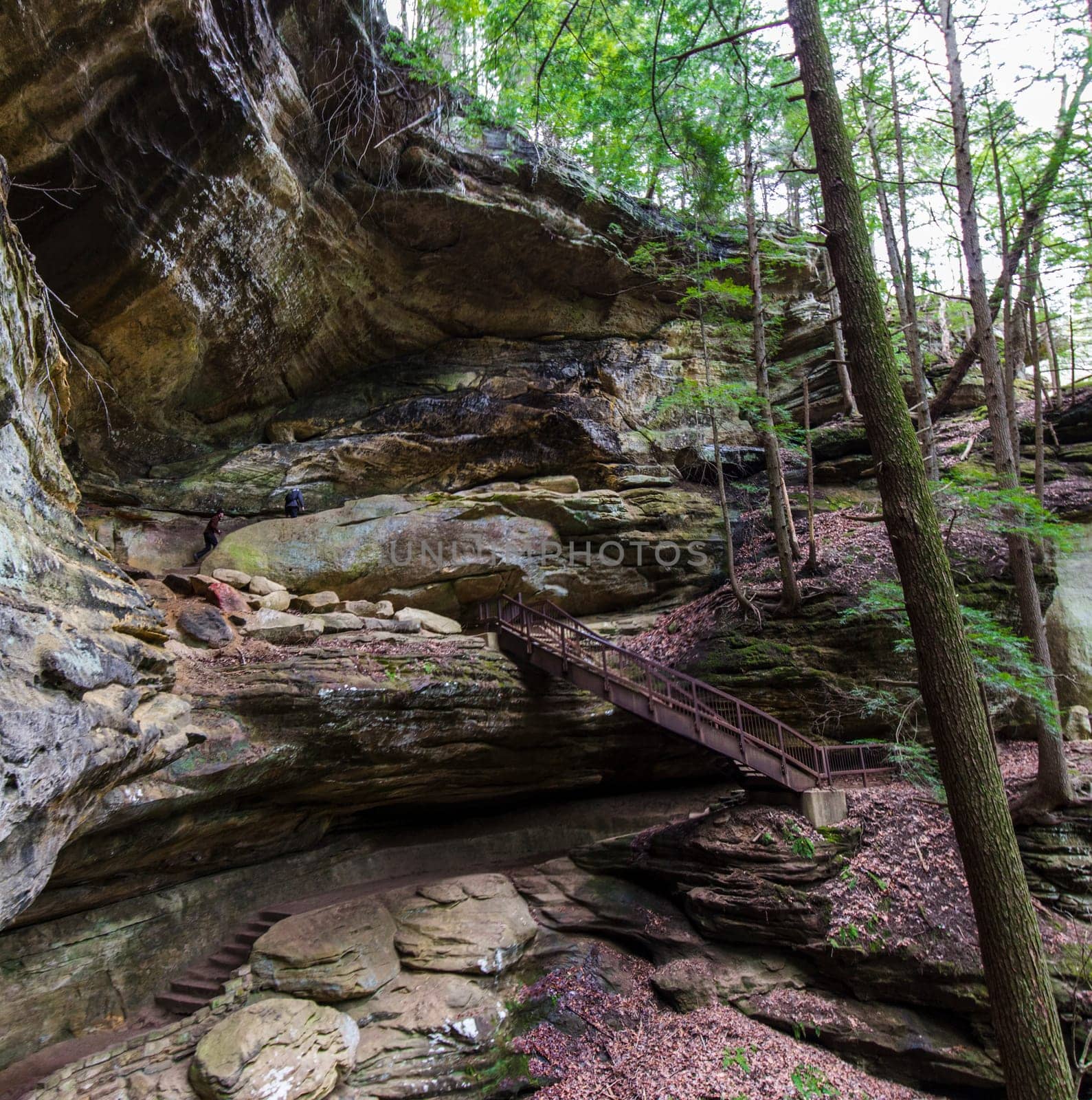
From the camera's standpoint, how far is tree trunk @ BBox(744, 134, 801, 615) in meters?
11.9

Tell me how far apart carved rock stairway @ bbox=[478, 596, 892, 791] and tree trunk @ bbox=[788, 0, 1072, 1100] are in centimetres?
481

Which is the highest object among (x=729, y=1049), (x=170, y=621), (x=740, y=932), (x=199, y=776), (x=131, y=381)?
(x=131, y=381)

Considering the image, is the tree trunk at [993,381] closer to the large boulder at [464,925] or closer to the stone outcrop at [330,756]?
the stone outcrop at [330,756]

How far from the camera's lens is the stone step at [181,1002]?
798cm

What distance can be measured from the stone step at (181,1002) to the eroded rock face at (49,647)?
140 inches

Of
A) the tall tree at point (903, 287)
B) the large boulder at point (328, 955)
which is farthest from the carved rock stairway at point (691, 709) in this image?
the tall tree at point (903, 287)

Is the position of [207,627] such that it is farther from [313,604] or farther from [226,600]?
[313,604]

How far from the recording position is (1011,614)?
38.2ft

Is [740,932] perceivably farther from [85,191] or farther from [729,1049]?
[85,191]

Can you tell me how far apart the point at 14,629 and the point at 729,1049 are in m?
8.40

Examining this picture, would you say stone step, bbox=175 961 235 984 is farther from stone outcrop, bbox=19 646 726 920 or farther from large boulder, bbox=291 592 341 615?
large boulder, bbox=291 592 341 615

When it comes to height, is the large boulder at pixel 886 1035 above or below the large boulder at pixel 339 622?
below

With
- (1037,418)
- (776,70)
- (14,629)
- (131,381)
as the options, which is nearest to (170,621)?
(14,629)

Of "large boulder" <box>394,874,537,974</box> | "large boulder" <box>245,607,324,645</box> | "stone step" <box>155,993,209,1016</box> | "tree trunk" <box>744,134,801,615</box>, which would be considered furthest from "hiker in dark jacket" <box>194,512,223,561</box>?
"tree trunk" <box>744,134,801,615</box>
